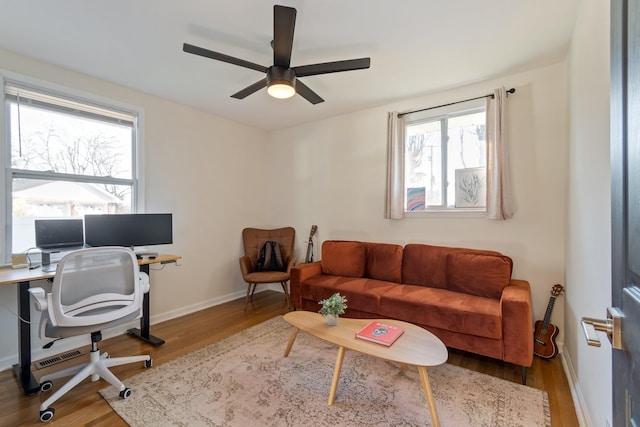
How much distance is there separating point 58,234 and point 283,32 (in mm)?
2599

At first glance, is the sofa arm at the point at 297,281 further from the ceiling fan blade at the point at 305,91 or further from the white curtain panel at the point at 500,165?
the white curtain panel at the point at 500,165

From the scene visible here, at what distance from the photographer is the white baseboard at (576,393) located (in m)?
1.69

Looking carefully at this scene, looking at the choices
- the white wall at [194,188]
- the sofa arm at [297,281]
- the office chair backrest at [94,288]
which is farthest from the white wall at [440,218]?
the office chair backrest at [94,288]

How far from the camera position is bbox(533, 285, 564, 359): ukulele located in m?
2.46

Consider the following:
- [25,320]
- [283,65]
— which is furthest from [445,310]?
[25,320]

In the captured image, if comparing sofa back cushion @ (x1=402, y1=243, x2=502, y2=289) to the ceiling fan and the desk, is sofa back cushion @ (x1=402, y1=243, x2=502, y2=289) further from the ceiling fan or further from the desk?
the desk

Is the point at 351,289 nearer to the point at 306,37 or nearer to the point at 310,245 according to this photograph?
the point at 310,245

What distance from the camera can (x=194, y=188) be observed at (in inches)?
148

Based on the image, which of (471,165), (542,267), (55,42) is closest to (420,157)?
(471,165)

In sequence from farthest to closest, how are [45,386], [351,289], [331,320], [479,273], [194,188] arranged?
1. [194,188]
2. [351,289]
3. [479,273]
4. [331,320]
5. [45,386]

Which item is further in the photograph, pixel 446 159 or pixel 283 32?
pixel 446 159

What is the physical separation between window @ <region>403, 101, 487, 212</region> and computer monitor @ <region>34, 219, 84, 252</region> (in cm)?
341

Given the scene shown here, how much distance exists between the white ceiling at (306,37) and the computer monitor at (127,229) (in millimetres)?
1425

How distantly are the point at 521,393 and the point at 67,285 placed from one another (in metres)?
3.18
